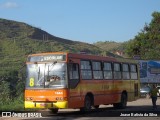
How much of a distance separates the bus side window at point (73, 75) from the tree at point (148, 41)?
40.5 m

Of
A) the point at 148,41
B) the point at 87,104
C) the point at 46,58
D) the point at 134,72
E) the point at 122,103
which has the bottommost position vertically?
the point at 122,103

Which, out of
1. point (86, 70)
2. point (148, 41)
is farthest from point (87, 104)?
point (148, 41)

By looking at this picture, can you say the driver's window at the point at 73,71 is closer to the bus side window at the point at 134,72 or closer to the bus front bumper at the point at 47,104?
the bus front bumper at the point at 47,104

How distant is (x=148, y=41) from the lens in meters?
61.5

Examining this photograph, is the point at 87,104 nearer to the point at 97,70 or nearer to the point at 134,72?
the point at 97,70

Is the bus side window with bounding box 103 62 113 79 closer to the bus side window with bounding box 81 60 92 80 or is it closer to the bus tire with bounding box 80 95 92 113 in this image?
the bus side window with bounding box 81 60 92 80

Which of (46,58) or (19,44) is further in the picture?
(19,44)

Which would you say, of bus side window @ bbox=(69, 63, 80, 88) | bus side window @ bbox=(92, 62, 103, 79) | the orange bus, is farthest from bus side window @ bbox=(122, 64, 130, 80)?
bus side window @ bbox=(69, 63, 80, 88)

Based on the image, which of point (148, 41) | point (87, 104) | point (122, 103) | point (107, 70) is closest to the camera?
point (87, 104)

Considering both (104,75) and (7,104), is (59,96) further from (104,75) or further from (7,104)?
(7,104)

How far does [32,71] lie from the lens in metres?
20.5

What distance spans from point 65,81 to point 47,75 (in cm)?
92

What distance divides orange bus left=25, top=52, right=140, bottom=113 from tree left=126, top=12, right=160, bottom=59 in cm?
3806

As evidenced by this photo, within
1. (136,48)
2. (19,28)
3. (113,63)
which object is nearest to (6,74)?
(136,48)
